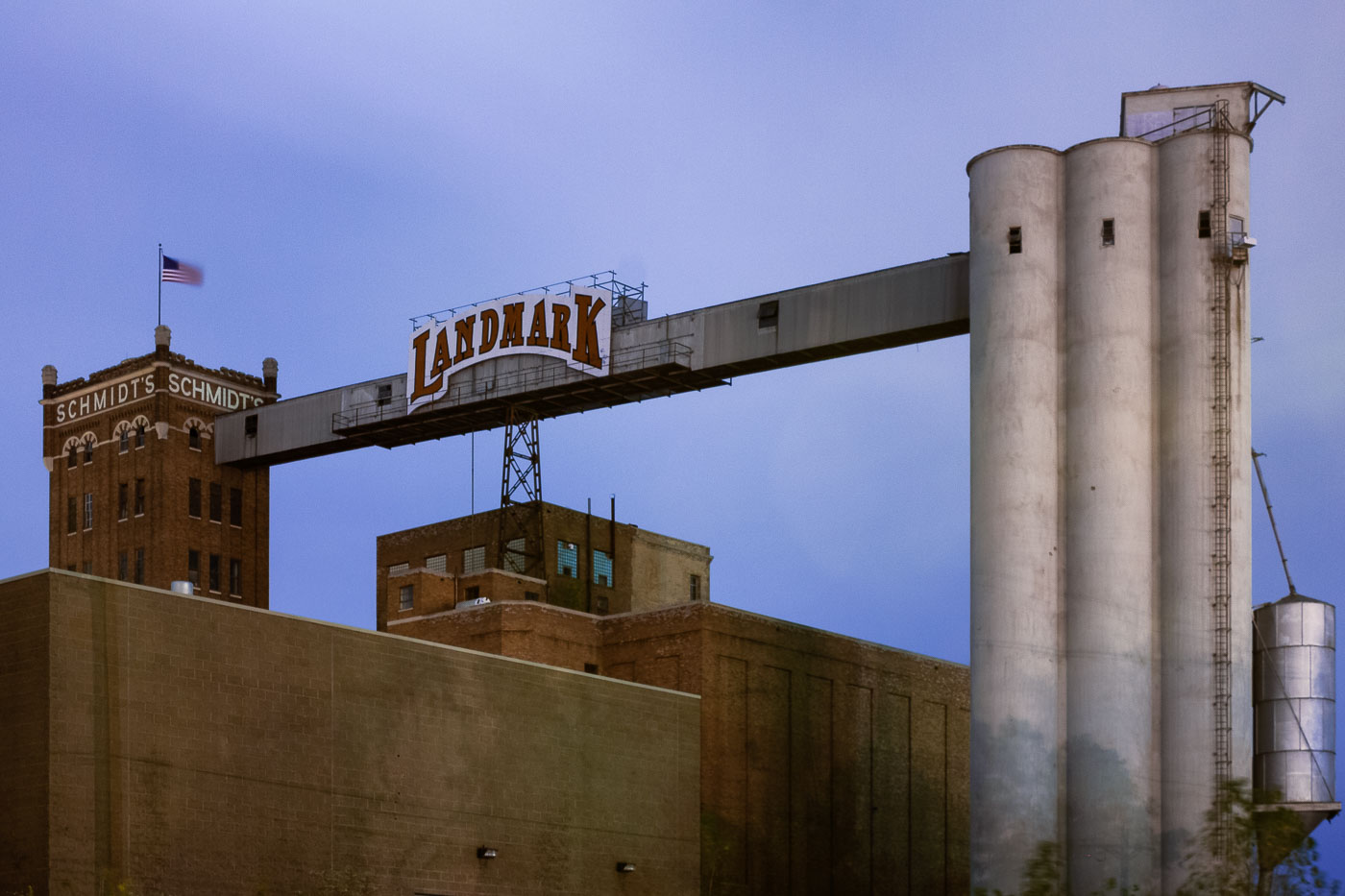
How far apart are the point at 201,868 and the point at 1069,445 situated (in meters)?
29.9

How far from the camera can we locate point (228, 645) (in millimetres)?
47344

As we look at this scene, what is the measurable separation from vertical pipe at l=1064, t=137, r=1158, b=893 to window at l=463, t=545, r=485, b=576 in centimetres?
3380

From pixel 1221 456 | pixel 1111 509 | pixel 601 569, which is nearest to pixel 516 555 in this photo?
pixel 601 569

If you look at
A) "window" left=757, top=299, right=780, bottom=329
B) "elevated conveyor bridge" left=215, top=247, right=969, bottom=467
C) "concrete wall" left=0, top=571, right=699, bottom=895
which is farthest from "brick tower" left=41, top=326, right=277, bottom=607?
"concrete wall" left=0, top=571, right=699, bottom=895

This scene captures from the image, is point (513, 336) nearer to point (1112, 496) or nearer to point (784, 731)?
point (784, 731)

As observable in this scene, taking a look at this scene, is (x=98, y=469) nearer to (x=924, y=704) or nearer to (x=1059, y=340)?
(x=924, y=704)

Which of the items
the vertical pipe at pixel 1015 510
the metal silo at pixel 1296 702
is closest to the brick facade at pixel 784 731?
the vertical pipe at pixel 1015 510

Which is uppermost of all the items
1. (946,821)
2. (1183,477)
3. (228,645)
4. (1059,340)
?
(1059,340)

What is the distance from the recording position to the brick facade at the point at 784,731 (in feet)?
235

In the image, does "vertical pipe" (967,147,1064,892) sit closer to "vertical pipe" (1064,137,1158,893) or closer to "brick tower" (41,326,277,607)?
"vertical pipe" (1064,137,1158,893)

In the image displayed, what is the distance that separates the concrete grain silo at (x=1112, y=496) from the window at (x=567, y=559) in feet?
90.8

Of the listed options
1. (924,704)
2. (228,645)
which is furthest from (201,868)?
(924,704)

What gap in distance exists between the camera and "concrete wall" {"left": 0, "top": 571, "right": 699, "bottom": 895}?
44.0 m

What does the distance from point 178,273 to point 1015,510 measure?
126 feet
